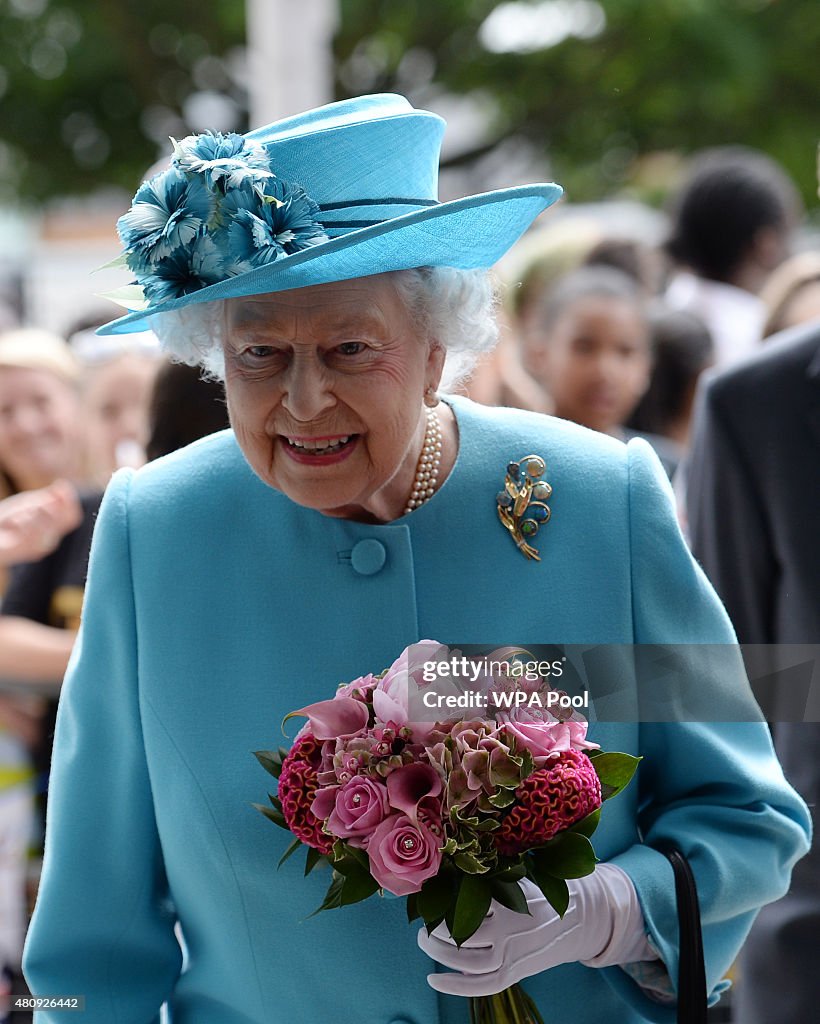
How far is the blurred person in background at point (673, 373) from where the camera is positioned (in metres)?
3.54

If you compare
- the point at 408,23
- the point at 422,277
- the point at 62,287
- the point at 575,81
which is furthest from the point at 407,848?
the point at 408,23

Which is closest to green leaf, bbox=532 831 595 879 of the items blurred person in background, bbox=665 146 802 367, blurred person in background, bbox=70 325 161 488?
blurred person in background, bbox=70 325 161 488

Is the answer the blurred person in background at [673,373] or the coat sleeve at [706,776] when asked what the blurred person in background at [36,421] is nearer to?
the blurred person in background at [673,373]

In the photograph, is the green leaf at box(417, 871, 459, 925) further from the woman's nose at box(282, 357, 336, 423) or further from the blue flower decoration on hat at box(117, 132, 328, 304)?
the blue flower decoration on hat at box(117, 132, 328, 304)

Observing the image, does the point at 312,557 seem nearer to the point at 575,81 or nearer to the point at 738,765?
the point at 738,765

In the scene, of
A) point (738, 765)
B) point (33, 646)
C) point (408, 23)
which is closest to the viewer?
point (738, 765)

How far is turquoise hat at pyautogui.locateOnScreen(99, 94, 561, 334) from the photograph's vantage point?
1553 mm

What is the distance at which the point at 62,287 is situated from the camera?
7.22 metres

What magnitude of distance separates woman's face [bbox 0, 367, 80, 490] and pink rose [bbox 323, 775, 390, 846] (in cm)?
206

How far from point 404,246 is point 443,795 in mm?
631

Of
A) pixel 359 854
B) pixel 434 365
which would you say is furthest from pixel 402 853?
pixel 434 365

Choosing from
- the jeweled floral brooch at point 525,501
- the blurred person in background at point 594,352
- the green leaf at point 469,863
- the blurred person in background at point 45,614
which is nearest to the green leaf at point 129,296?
the blurred person in background at point 45,614

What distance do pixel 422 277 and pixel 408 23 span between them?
8160 mm

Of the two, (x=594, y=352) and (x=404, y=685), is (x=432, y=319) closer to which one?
(x=404, y=685)
